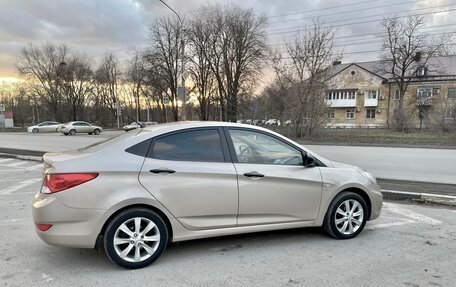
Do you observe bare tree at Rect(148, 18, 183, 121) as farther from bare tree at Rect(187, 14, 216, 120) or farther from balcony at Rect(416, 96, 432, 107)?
balcony at Rect(416, 96, 432, 107)

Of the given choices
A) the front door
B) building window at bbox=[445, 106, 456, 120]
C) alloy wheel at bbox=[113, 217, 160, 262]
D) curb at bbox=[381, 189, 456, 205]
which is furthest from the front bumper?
building window at bbox=[445, 106, 456, 120]

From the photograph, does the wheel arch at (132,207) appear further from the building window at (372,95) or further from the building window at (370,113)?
the building window at (370,113)

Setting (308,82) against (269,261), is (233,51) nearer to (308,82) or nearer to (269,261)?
(308,82)

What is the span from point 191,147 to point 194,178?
388 mm

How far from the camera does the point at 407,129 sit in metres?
31.9

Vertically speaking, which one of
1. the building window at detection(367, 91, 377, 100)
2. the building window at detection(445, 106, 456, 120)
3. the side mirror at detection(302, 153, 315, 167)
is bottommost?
the side mirror at detection(302, 153, 315, 167)

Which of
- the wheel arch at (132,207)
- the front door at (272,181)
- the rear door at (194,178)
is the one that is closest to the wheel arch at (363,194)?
the front door at (272,181)

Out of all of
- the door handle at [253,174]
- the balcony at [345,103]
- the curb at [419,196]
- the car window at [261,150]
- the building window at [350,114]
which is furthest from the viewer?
the building window at [350,114]

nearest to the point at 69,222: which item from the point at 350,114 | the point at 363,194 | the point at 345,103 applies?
the point at 363,194

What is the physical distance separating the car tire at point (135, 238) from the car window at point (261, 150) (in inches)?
48.7

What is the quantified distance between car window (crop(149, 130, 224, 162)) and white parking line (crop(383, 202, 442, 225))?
11.9 feet

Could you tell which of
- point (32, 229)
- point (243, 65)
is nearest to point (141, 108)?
point (243, 65)

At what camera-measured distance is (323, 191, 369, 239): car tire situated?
4.84 meters

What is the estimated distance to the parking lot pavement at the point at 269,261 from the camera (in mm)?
3686
